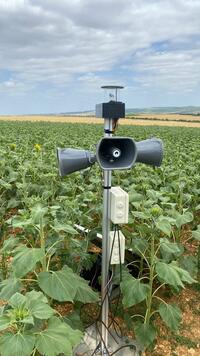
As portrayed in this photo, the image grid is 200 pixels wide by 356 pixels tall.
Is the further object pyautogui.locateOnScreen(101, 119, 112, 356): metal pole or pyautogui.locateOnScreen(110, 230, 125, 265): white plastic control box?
pyautogui.locateOnScreen(110, 230, 125, 265): white plastic control box

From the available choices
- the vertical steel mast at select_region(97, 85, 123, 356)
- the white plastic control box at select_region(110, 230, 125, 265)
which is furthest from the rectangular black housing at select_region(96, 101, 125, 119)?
the white plastic control box at select_region(110, 230, 125, 265)

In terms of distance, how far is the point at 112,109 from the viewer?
294cm

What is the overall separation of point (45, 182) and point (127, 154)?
3.41 meters

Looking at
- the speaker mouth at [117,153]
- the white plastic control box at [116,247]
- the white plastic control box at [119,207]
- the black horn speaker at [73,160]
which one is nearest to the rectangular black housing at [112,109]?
the speaker mouth at [117,153]

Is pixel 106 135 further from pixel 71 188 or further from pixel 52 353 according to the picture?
pixel 71 188

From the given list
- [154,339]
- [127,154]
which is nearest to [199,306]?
[154,339]

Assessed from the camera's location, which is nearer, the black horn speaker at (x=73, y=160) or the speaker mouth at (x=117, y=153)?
the speaker mouth at (x=117, y=153)

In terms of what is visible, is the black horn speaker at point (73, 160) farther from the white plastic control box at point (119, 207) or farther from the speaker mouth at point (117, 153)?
the white plastic control box at point (119, 207)

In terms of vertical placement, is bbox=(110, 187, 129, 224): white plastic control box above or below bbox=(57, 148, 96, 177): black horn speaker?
below

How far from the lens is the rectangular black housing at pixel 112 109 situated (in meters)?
2.93

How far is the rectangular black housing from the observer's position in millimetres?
2932

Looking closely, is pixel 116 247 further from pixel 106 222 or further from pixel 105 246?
pixel 106 222

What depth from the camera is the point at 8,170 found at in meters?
6.70

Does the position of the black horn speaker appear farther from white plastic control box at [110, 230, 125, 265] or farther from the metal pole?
white plastic control box at [110, 230, 125, 265]
